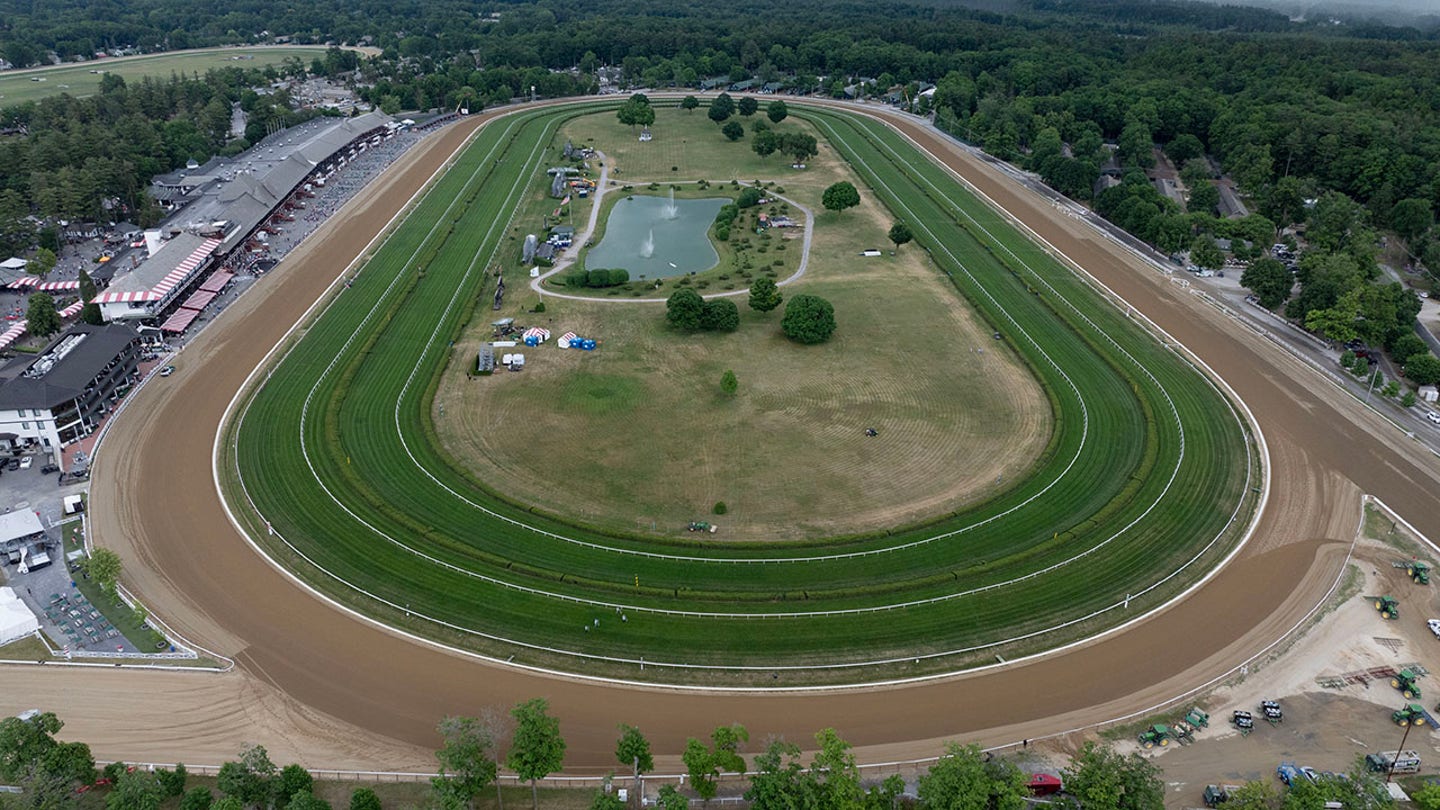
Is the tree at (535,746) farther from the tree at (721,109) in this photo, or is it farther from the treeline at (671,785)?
the tree at (721,109)

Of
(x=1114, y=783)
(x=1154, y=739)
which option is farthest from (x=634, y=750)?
(x=1154, y=739)

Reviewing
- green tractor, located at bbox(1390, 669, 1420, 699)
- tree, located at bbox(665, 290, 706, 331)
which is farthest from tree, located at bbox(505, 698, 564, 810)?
tree, located at bbox(665, 290, 706, 331)

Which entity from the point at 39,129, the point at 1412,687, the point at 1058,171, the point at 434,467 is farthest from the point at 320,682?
the point at 39,129

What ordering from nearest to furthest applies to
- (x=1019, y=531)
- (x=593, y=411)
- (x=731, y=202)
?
(x=1019, y=531)
(x=593, y=411)
(x=731, y=202)

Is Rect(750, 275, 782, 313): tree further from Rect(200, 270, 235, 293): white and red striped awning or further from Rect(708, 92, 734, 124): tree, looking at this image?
Rect(708, 92, 734, 124): tree

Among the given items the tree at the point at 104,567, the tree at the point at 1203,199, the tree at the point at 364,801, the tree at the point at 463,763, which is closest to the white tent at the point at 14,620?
the tree at the point at 104,567

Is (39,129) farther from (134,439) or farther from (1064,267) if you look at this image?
(1064,267)
